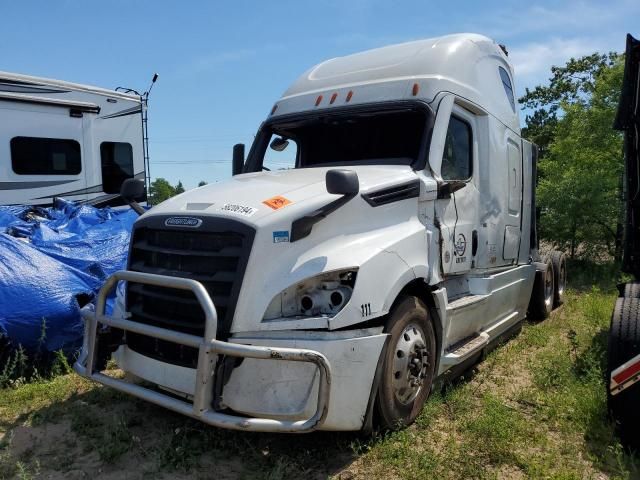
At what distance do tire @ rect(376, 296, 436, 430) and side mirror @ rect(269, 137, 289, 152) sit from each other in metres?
2.31

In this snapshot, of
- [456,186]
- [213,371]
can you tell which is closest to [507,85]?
[456,186]

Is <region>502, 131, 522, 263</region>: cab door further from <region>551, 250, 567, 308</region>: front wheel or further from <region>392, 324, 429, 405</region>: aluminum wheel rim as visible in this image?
<region>392, 324, 429, 405</region>: aluminum wheel rim

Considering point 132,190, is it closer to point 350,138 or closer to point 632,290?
point 350,138

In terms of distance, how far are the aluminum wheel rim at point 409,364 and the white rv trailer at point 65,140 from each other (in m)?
8.15

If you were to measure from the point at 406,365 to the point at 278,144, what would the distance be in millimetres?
2716

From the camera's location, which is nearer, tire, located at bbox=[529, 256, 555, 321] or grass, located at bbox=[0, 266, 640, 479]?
grass, located at bbox=[0, 266, 640, 479]

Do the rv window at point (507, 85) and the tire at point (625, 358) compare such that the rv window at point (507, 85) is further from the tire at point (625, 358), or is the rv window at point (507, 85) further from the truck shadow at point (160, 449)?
the truck shadow at point (160, 449)

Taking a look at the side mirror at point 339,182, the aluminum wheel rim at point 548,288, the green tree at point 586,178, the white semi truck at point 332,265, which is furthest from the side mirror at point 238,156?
the green tree at point 586,178

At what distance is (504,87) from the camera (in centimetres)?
623

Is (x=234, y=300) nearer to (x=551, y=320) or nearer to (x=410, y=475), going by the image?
(x=410, y=475)

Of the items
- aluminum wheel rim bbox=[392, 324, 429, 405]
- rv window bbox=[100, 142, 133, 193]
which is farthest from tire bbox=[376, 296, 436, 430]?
rv window bbox=[100, 142, 133, 193]

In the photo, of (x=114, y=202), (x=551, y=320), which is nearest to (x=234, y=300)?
(x=551, y=320)

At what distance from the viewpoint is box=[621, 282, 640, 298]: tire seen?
14.6 ft

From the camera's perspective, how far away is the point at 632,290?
15.0 ft
